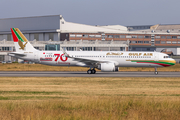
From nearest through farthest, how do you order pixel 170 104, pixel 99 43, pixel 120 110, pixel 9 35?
pixel 120 110
pixel 170 104
pixel 99 43
pixel 9 35

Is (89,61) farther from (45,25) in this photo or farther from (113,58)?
(45,25)

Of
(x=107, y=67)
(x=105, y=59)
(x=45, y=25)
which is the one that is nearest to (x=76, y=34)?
(x=45, y=25)

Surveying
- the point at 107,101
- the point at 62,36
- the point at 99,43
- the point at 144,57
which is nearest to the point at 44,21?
the point at 62,36

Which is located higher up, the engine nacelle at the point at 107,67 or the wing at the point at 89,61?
the wing at the point at 89,61

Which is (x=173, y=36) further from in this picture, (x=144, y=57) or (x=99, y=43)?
(x=144, y=57)

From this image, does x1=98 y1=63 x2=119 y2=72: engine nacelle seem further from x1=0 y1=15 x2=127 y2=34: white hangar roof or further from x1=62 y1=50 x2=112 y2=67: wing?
x1=0 y1=15 x2=127 y2=34: white hangar roof

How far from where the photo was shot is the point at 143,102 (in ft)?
53.7

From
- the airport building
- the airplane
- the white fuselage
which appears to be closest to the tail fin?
the airplane

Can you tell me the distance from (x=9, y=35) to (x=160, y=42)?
83.0m

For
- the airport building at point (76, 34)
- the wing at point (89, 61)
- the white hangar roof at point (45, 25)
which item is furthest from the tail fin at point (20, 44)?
the white hangar roof at point (45, 25)

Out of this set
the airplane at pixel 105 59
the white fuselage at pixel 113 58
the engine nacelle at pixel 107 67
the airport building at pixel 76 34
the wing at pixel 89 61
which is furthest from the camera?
the airport building at pixel 76 34

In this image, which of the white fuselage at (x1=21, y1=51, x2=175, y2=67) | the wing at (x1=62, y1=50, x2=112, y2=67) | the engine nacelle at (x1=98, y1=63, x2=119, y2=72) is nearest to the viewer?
the engine nacelle at (x1=98, y1=63, x2=119, y2=72)

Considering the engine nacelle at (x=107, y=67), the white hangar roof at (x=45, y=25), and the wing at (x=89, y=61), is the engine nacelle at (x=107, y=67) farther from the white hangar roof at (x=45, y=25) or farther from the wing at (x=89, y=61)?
the white hangar roof at (x=45, y=25)

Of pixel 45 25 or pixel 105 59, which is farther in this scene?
pixel 45 25
